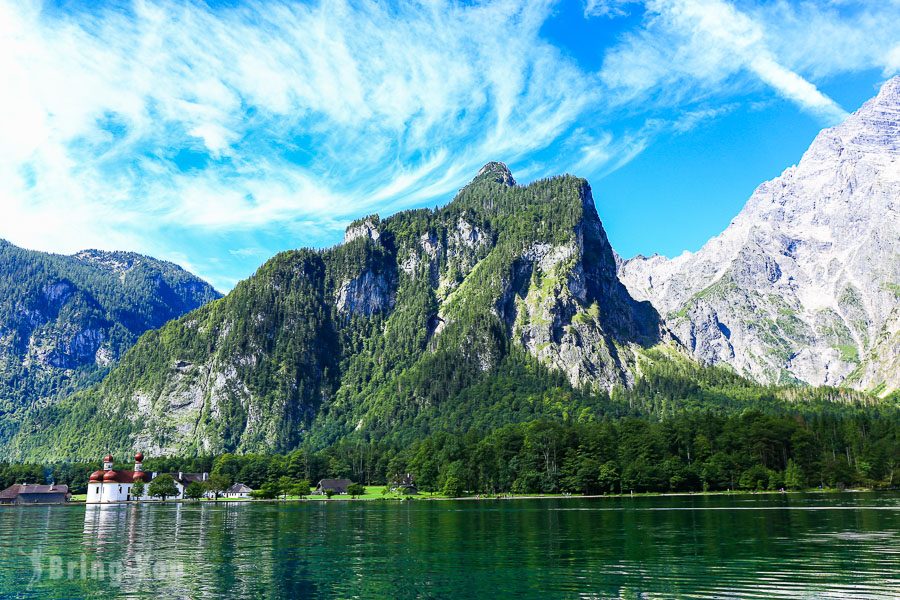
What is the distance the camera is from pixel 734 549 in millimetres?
63656

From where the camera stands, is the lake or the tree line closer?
the lake

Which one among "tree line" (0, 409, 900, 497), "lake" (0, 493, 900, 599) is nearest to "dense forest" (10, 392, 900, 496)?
"tree line" (0, 409, 900, 497)

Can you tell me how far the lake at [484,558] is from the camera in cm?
4703

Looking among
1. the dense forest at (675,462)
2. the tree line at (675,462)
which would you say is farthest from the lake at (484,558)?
the dense forest at (675,462)

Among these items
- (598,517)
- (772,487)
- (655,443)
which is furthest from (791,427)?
(598,517)

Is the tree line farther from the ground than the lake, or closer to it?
farther from the ground

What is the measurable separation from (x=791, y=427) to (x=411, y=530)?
142 meters

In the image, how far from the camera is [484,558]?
61.7 m

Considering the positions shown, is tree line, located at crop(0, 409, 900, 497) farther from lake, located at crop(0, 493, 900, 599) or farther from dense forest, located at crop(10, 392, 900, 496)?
lake, located at crop(0, 493, 900, 599)

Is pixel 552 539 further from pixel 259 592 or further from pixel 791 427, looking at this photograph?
pixel 791 427

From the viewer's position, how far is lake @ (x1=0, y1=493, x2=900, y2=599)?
154 feet

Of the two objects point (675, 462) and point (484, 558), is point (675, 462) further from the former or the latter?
point (484, 558)

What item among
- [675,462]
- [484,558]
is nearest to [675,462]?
[675,462]

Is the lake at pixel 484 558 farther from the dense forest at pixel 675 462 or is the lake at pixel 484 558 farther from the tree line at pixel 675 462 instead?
the dense forest at pixel 675 462
